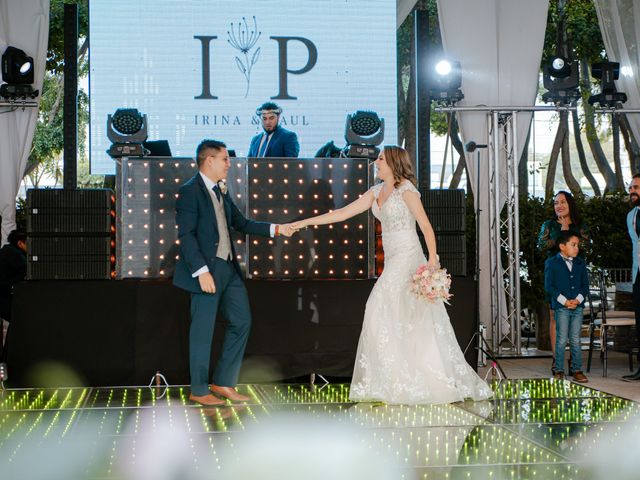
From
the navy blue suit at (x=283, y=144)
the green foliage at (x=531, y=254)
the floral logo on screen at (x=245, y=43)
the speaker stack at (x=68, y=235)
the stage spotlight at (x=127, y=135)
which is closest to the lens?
the speaker stack at (x=68, y=235)

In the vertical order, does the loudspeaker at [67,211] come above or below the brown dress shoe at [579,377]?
above

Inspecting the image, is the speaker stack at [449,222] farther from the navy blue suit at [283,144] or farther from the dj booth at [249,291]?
the navy blue suit at [283,144]

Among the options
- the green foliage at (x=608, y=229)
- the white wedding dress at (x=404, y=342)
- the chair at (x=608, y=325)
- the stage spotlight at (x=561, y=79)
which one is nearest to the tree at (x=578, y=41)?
the green foliage at (x=608, y=229)

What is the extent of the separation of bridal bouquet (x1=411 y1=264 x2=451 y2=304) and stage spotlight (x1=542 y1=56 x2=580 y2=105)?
13.7ft

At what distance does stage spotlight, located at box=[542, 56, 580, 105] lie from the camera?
30.2 feet

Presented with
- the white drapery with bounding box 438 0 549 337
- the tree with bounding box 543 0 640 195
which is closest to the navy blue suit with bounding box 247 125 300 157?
the white drapery with bounding box 438 0 549 337

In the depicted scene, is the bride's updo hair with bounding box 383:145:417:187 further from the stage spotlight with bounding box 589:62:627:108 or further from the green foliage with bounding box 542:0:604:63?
the green foliage with bounding box 542:0:604:63

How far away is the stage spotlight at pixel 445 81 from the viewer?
9070 mm

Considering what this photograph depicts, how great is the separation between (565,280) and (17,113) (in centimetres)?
571

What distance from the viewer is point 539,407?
5758mm

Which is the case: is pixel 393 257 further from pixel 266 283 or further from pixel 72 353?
pixel 72 353

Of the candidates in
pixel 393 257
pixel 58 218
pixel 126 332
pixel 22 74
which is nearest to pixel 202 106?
pixel 22 74

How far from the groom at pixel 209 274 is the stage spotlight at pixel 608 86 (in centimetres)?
531

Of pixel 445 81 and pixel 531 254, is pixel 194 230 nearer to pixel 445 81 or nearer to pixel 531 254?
pixel 445 81
